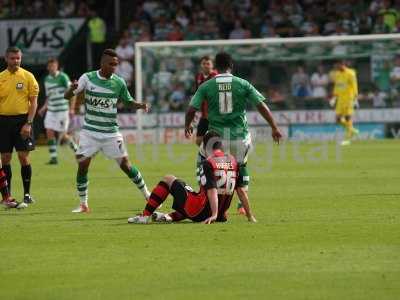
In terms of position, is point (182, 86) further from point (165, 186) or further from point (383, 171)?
point (165, 186)

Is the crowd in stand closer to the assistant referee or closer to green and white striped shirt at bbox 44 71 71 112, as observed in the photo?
green and white striped shirt at bbox 44 71 71 112

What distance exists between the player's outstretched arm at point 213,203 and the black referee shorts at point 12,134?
4125 mm

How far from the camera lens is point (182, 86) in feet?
122

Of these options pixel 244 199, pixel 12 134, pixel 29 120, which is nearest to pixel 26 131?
pixel 29 120

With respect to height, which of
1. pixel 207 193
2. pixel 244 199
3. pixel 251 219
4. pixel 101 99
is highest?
pixel 101 99

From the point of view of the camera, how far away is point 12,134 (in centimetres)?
1706

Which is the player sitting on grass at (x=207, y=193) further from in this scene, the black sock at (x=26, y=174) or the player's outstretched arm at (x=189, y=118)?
the black sock at (x=26, y=174)

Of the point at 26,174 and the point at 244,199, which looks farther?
the point at 26,174

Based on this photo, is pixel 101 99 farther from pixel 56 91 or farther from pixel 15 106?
pixel 56 91

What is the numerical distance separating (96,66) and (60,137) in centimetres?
559

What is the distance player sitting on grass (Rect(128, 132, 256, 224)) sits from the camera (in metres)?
13.7


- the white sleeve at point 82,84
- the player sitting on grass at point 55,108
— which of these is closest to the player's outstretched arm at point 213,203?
the white sleeve at point 82,84

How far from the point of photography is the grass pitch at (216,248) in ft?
31.4

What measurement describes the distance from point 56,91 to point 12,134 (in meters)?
10.3
